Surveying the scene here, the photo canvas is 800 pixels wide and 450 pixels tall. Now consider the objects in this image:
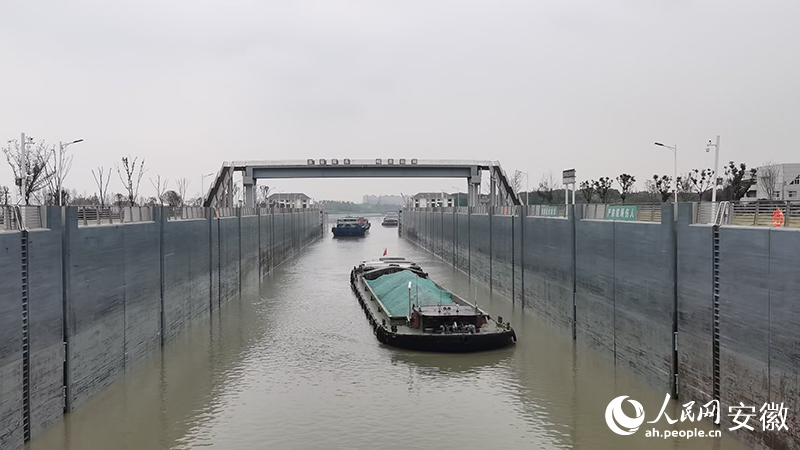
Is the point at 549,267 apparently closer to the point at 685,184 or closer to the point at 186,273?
the point at 186,273

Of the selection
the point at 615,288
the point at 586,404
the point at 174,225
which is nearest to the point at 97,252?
the point at 174,225

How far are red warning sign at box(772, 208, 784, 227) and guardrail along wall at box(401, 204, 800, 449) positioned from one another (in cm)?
56

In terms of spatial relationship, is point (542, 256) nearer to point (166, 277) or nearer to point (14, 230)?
point (166, 277)

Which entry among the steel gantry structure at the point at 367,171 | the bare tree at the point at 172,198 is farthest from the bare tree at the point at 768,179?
the bare tree at the point at 172,198

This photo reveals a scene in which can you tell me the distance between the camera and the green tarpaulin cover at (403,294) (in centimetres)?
3011

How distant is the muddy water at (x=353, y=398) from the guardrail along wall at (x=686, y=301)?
1161mm

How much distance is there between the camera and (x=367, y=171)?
84562mm

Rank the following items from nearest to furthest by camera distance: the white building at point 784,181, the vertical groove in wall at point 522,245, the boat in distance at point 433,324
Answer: the boat in distance at point 433,324
the vertical groove in wall at point 522,245
the white building at point 784,181

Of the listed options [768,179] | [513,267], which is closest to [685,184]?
[768,179]

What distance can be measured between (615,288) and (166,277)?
19062 millimetres

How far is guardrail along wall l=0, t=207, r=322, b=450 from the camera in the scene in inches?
575

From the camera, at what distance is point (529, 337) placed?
2925cm

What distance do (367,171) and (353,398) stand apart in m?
65.5

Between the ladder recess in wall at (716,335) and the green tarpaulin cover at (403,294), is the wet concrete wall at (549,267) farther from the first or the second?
the ladder recess in wall at (716,335)
